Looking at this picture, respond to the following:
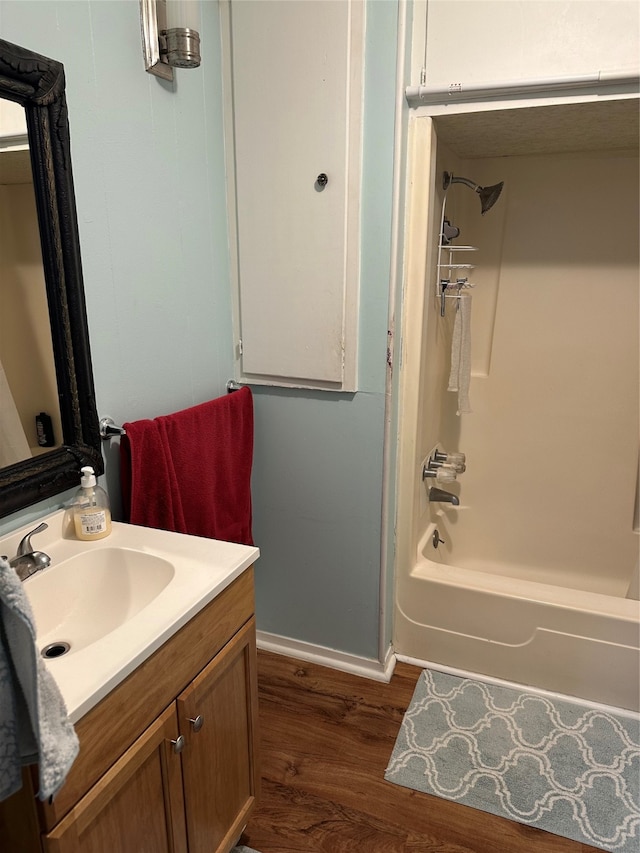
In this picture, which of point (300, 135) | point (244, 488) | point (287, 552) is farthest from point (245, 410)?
point (300, 135)

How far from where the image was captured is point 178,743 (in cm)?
113

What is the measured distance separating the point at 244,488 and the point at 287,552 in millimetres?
326

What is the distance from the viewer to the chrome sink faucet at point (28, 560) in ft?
3.82

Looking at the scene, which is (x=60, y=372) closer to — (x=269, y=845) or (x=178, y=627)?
(x=178, y=627)

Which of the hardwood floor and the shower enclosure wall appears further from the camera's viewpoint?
the shower enclosure wall

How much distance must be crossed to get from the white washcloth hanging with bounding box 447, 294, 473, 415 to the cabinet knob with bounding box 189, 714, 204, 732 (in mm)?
1426

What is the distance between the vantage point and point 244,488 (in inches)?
77.2

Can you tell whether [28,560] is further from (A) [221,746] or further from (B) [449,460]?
(B) [449,460]

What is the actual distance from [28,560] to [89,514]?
174mm

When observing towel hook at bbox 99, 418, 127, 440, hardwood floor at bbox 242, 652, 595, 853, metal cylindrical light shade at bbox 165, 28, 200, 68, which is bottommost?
hardwood floor at bbox 242, 652, 595, 853

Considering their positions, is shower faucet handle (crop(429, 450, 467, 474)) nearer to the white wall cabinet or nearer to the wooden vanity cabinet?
the white wall cabinet

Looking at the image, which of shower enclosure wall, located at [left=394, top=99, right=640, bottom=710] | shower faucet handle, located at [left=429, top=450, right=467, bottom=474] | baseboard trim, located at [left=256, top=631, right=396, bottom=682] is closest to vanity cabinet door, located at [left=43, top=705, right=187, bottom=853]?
baseboard trim, located at [left=256, top=631, right=396, bottom=682]

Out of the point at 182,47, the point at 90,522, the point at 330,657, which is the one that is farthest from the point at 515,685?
the point at 182,47

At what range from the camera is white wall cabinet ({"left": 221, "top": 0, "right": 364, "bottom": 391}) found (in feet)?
5.50
